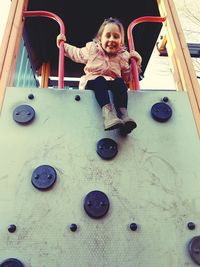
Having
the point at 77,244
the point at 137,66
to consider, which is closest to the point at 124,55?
the point at 137,66

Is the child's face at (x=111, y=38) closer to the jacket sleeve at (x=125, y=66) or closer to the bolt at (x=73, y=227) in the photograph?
the jacket sleeve at (x=125, y=66)

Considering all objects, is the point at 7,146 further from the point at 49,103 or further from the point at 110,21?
the point at 110,21

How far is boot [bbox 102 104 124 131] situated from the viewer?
175 centimetres

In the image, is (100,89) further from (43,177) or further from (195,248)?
(195,248)

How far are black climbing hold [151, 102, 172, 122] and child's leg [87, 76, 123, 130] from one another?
10.8 inches

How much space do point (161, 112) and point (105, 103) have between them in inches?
14.1

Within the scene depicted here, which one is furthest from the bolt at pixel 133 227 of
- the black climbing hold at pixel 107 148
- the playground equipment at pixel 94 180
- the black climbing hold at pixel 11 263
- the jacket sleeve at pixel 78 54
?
the jacket sleeve at pixel 78 54

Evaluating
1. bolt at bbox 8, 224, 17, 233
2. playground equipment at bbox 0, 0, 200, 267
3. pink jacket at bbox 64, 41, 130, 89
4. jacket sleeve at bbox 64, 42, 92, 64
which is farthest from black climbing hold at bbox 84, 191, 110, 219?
jacket sleeve at bbox 64, 42, 92, 64

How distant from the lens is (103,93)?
198cm

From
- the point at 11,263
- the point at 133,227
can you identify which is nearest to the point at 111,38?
the point at 133,227

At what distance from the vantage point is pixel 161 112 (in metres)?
1.94

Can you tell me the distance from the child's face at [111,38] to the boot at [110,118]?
2.42 feet

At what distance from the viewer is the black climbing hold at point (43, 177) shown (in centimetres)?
161

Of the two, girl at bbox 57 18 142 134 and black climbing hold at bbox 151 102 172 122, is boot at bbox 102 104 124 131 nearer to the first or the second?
girl at bbox 57 18 142 134
